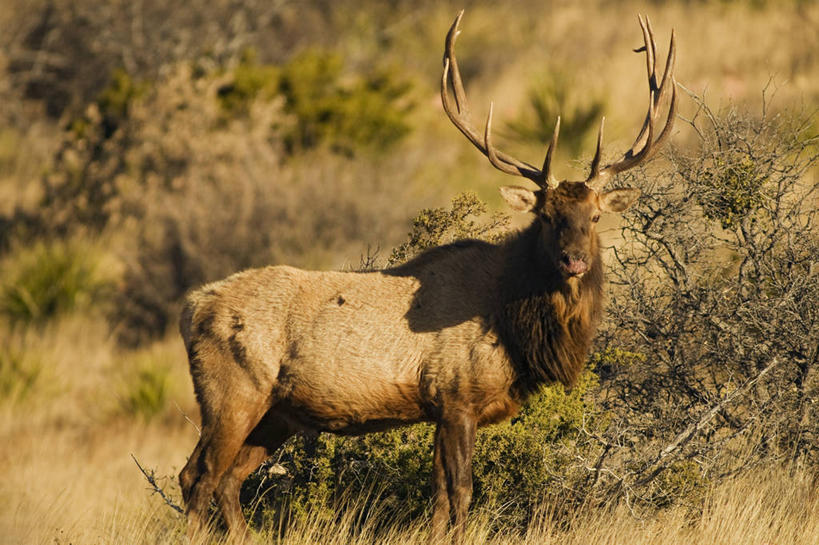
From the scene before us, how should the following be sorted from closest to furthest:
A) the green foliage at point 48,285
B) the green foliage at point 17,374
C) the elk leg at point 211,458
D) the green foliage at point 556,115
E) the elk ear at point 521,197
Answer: the elk ear at point 521,197, the elk leg at point 211,458, the green foliage at point 17,374, the green foliage at point 48,285, the green foliage at point 556,115

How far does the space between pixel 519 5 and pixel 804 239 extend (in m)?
21.9

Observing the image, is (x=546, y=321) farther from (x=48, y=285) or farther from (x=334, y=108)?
(x=334, y=108)

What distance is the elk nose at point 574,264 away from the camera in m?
6.23

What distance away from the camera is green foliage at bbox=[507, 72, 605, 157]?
18812 mm

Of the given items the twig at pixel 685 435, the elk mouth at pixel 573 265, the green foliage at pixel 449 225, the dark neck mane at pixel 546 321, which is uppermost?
the green foliage at pixel 449 225

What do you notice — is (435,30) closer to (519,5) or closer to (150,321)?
(519,5)

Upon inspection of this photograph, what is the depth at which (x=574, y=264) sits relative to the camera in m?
6.22

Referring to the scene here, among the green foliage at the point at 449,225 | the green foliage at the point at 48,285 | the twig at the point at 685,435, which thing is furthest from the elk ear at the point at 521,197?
the green foliage at the point at 48,285

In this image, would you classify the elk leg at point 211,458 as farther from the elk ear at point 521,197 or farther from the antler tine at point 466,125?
the antler tine at point 466,125

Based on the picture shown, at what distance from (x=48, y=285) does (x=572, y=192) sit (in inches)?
475

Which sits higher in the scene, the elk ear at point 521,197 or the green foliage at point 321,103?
the green foliage at point 321,103

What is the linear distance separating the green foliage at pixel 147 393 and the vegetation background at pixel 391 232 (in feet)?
0.10

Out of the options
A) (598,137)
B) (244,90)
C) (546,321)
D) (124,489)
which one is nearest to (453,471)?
(546,321)

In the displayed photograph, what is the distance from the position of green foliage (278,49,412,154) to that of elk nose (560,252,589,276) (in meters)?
12.9
